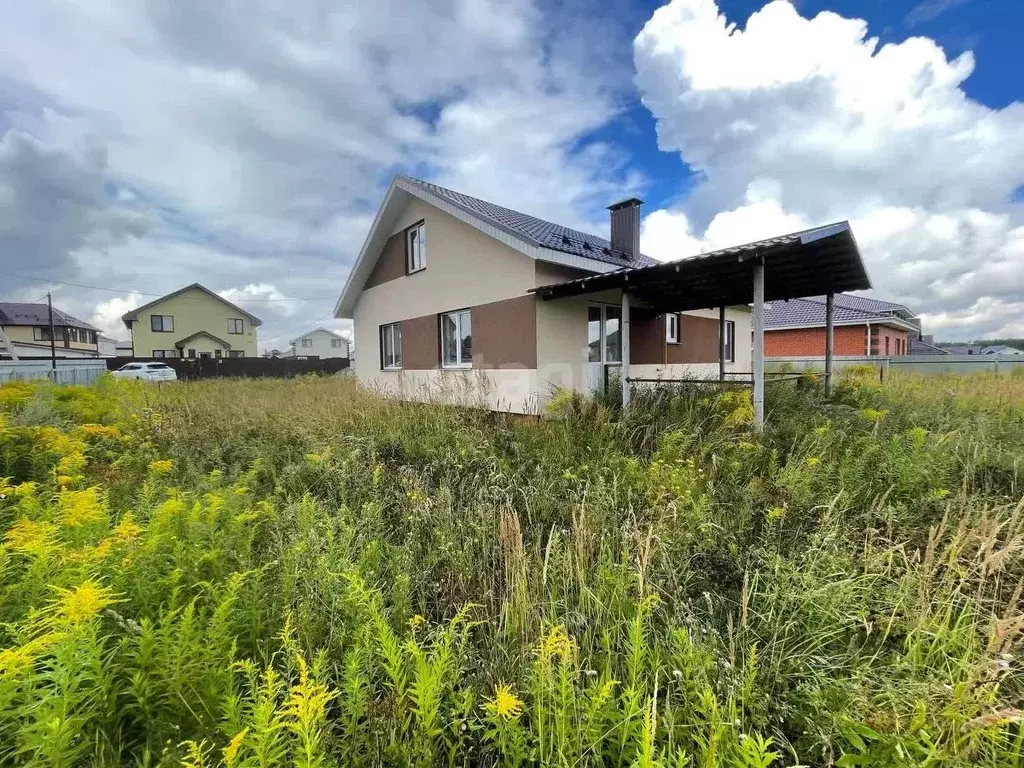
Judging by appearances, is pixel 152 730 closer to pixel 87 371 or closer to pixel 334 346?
pixel 87 371

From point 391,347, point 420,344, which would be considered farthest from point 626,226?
point 391,347

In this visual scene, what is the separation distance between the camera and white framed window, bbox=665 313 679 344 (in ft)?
37.6

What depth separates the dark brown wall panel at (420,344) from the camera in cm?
1077

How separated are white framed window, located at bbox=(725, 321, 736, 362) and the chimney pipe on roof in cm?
513

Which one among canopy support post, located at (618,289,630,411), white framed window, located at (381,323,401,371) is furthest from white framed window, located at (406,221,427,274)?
→ canopy support post, located at (618,289,630,411)

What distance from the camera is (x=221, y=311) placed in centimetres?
4088

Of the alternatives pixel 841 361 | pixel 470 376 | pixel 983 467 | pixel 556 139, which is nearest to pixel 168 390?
pixel 470 376

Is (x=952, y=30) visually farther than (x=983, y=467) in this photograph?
Yes

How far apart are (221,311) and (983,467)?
50.1 m

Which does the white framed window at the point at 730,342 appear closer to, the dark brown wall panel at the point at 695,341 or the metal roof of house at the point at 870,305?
the dark brown wall panel at the point at 695,341

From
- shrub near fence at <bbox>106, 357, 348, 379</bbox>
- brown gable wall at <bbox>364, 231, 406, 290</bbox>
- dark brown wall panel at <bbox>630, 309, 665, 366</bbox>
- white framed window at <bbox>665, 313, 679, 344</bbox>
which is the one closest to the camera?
dark brown wall panel at <bbox>630, 309, 665, 366</bbox>

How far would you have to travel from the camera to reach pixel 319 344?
63.1m

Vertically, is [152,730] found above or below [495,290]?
below

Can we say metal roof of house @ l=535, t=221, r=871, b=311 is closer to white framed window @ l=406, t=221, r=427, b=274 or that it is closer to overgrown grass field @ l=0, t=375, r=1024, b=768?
overgrown grass field @ l=0, t=375, r=1024, b=768
